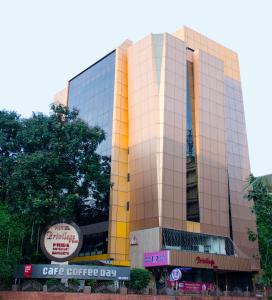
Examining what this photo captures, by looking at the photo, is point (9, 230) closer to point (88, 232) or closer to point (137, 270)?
point (137, 270)

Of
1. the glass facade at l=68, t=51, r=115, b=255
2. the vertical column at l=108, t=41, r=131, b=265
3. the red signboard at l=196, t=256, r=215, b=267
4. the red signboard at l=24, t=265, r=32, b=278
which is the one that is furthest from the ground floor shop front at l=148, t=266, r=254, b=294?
the red signboard at l=24, t=265, r=32, b=278

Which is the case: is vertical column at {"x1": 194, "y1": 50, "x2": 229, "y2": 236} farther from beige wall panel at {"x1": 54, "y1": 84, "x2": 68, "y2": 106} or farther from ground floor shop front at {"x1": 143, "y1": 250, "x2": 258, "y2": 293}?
beige wall panel at {"x1": 54, "y1": 84, "x2": 68, "y2": 106}

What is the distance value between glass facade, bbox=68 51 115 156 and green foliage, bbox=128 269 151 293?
2244cm

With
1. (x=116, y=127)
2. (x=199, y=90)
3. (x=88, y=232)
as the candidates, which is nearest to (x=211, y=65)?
(x=199, y=90)

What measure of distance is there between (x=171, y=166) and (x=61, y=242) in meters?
23.2

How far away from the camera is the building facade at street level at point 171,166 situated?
57656 millimetres

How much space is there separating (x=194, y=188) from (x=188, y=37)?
1079 inches

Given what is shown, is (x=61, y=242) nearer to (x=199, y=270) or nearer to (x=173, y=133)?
(x=173, y=133)

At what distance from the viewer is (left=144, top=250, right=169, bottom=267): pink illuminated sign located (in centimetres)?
5250

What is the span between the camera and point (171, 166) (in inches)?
2331

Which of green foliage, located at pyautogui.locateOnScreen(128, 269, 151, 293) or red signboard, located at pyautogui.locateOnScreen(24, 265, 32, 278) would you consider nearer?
red signboard, located at pyautogui.locateOnScreen(24, 265, 32, 278)

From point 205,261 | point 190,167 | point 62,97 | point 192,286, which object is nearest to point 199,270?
point 205,261

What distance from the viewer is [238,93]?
77.1m

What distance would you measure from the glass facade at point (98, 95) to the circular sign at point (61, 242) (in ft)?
77.5
